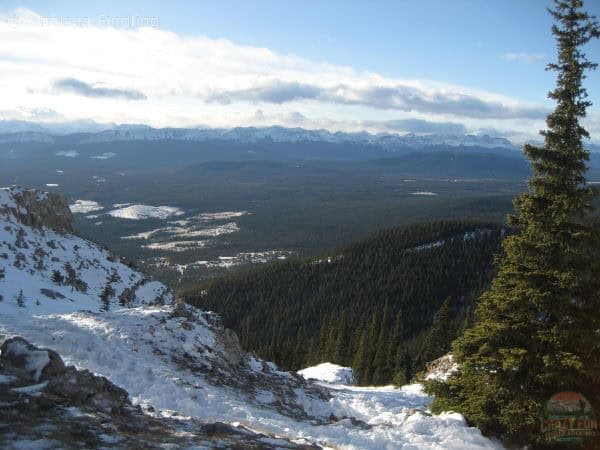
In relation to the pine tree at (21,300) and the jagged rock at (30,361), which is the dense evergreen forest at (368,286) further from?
the jagged rock at (30,361)

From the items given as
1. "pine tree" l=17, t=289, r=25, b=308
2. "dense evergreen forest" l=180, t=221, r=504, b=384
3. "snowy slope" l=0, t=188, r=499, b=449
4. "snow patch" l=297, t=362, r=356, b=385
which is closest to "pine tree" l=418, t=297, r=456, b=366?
"snow patch" l=297, t=362, r=356, b=385

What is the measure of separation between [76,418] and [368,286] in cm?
13833

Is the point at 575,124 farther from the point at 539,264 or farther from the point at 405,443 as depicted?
the point at 405,443

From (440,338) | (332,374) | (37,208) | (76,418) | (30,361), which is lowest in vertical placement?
(440,338)

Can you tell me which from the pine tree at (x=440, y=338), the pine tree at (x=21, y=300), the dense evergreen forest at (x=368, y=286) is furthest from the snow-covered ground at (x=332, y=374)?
the dense evergreen forest at (x=368, y=286)

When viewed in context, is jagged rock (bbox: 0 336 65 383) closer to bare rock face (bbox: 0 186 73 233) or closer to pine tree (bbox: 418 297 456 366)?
bare rock face (bbox: 0 186 73 233)

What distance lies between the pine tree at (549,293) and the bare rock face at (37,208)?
153 feet

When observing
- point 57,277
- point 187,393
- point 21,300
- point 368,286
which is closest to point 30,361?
point 187,393

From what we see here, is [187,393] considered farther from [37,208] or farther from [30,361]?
[37,208]

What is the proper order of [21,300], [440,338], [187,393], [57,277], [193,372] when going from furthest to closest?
1. [440,338]
2. [57,277]
3. [21,300]
4. [193,372]
5. [187,393]

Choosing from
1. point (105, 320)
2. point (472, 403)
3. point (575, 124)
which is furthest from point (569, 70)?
point (105, 320)

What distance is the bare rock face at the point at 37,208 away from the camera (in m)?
48.3

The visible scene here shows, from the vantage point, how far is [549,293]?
16.3 m

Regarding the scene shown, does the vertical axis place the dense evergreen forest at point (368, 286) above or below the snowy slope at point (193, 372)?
below
